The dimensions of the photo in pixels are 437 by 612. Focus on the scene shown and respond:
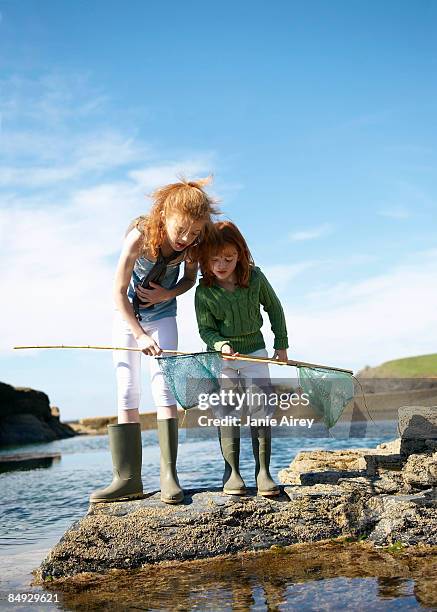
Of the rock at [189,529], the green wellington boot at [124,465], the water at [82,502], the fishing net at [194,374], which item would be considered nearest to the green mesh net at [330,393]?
the fishing net at [194,374]

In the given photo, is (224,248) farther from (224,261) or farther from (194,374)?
(194,374)

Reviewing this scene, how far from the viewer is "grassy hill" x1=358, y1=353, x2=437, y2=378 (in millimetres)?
34344

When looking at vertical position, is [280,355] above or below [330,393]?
above

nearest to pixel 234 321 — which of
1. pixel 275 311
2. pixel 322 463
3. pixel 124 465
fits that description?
pixel 275 311

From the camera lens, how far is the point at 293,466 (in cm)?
773

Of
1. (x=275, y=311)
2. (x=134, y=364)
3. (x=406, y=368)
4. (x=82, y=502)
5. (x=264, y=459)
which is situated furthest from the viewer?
(x=406, y=368)

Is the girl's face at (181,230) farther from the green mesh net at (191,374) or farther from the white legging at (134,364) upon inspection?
the green mesh net at (191,374)

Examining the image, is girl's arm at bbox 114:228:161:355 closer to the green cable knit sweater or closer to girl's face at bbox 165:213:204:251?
girl's face at bbox 165:213:204:251

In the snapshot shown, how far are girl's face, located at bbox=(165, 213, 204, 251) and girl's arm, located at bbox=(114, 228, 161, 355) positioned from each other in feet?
0.85

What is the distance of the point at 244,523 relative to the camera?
184 inches

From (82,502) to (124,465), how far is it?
3.29m

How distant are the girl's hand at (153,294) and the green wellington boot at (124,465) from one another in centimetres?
90

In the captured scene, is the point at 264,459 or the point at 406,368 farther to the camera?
the point at 406,368

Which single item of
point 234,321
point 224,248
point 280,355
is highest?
point 224,248
